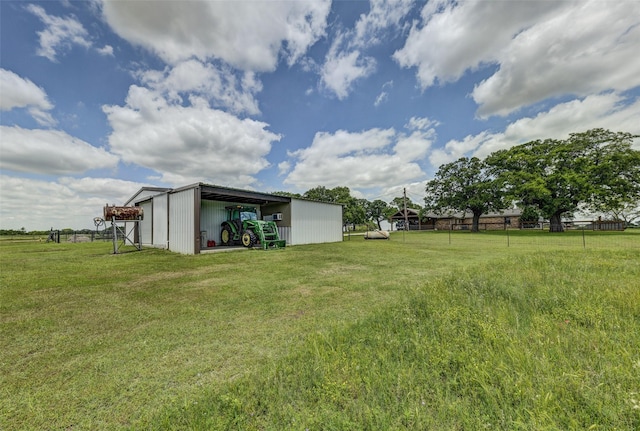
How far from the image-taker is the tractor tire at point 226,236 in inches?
584

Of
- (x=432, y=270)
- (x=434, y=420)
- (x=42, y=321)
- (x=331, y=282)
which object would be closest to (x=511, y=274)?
(x=432, y=270)

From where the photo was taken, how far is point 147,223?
52.7 ft

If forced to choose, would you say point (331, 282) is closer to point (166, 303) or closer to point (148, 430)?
point (166, 303)

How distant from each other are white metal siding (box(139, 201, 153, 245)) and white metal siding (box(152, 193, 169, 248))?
0.82 metres

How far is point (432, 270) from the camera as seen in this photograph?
23.5 ft

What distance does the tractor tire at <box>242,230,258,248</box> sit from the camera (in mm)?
13062

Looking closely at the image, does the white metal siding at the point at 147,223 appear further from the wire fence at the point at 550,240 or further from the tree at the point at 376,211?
the tree at the point at 376,211

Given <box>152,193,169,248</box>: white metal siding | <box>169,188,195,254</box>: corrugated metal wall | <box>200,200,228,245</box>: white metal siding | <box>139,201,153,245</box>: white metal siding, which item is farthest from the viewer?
<box>139,201,153,245</box>: white metal siding

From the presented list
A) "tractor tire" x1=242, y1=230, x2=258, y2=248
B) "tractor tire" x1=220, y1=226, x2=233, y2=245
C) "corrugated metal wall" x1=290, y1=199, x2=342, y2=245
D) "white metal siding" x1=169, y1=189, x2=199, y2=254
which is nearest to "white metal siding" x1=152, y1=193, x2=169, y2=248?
"white metal siding" x1=169, y1=189, x2=199, y2=254

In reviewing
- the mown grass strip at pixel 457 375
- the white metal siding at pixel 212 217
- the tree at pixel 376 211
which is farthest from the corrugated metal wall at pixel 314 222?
the tree at pixel 376 211

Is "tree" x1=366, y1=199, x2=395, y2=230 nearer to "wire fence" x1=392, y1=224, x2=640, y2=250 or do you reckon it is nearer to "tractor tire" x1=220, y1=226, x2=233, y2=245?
"wire fence" x1=392, y1=224, x2=640, y2=250

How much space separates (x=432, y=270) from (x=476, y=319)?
4251 mm

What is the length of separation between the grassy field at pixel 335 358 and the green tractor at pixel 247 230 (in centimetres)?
805

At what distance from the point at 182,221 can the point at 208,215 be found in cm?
327
